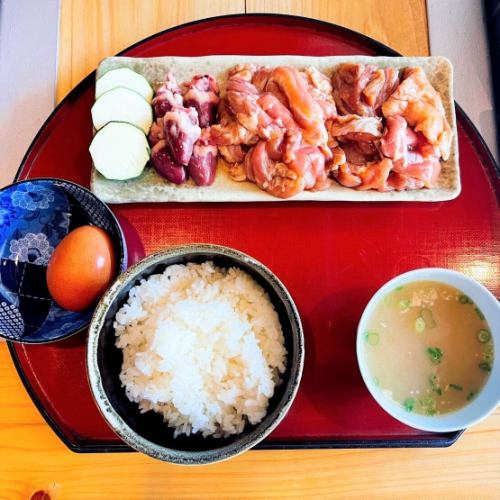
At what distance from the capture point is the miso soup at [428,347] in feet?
5.75

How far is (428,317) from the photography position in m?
1.79

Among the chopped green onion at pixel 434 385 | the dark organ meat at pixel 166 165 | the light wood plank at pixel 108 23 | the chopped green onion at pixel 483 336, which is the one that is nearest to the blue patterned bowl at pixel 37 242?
the dark organ meat at pixel 166 165

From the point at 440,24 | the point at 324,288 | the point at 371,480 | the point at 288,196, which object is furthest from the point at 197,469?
the point at 440,24

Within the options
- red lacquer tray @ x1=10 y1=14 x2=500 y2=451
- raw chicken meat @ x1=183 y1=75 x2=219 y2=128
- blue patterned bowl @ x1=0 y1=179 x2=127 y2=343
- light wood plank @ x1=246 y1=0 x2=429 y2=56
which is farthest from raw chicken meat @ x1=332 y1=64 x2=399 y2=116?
blue patterned bowl @ x1=0 y1=179 x2=127 y2=343

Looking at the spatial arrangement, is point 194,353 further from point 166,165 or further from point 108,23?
point 108,23

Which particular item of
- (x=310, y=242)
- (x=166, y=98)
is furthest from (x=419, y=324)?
(x=166, y=98)

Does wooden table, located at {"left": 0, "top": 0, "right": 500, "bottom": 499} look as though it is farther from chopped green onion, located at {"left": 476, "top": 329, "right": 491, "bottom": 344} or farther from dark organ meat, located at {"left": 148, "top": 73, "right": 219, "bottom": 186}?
dark organ meat, located at {"left": 148, "top": 73, "right": 219, "bottom": 186}

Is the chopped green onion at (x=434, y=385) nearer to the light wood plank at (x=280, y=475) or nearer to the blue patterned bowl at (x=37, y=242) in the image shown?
the light wood plank at (x=280, y=475)

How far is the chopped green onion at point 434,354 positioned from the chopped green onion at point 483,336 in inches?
5.2

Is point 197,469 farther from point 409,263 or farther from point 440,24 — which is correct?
point 440,24

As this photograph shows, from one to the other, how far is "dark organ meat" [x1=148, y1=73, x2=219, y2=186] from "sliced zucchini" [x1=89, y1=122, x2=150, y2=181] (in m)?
0.07

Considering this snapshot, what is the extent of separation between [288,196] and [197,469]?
1.02 metres

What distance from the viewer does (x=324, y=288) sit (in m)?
1.97

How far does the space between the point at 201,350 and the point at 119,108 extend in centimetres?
95
